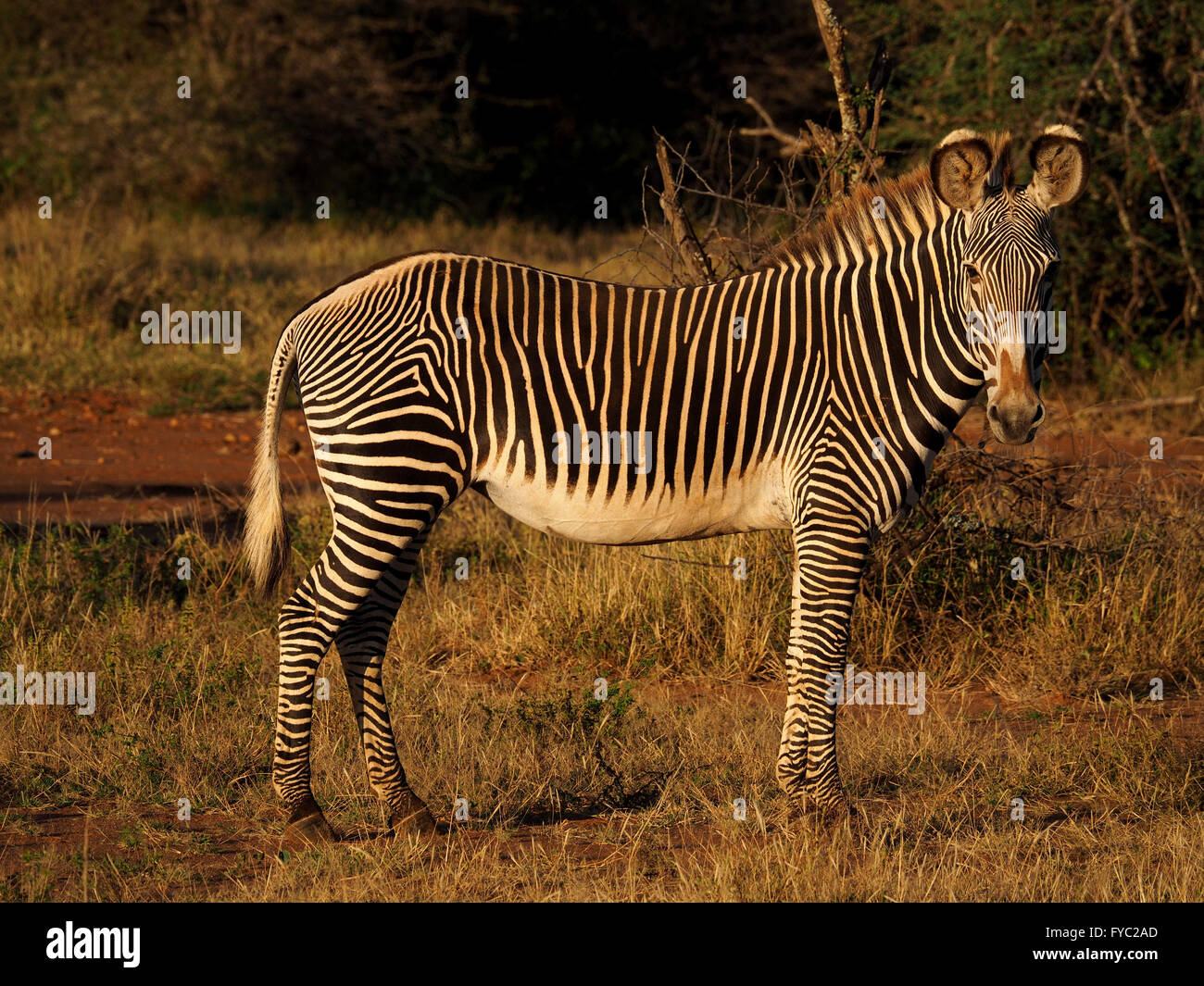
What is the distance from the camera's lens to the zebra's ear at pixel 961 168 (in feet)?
14.7

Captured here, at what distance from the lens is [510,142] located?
71.1 ft

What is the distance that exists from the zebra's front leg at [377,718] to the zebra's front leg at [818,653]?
1.29 meters

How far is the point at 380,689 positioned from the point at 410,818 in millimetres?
474

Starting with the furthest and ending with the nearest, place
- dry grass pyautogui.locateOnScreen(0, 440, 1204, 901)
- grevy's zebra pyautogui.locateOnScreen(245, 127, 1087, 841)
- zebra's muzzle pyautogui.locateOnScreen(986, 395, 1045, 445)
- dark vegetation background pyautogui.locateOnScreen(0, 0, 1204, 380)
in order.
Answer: dark vegetation background pyautogui.locateOnScreen(0, 0, 1204, 380) → grevy's zebra pyautogui.locateOnScreen(245, 127, 1087, 841) → dry grass pyautogui.locateOnScreen(0, 440, 1204, 901) → zebra's muzzle pyautogui.locateOnScreen(986, 395, 1045, 445)

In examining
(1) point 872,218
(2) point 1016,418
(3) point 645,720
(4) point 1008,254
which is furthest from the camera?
(3) point 645,720

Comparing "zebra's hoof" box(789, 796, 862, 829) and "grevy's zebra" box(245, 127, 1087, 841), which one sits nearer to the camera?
"grevy's zebra" box(245, 127, 1087, 841)

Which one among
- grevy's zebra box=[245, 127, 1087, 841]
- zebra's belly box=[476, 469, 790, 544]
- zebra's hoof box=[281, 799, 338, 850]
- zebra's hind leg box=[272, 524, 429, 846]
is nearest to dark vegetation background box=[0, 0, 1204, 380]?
grevy's zebra box=[245, 127, 1087, 841]

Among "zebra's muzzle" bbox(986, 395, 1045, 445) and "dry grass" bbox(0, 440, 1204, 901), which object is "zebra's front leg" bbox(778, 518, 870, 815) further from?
"zebra's muzzle" bbox(986, 395, 1045, 445)

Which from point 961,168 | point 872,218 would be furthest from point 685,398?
point 961,168

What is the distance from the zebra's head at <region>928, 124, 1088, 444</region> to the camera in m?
4.35

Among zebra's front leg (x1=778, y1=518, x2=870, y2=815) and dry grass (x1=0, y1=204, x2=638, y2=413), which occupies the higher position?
dry grass (x1=0, y1=204, x2=638, y2=413)

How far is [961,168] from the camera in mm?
4527

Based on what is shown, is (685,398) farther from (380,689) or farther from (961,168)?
(380,689)

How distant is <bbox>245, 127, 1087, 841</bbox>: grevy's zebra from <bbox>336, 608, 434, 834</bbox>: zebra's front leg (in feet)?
0.04
